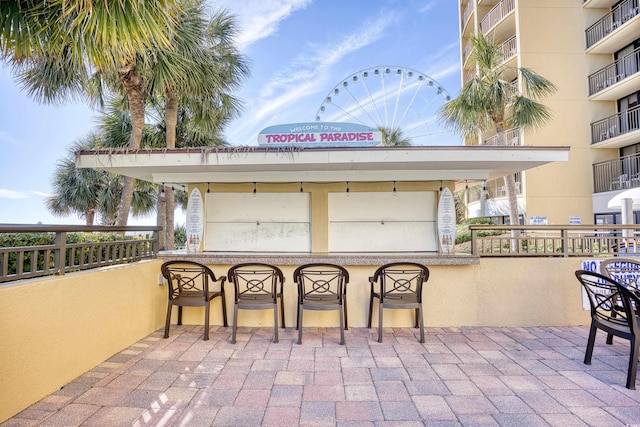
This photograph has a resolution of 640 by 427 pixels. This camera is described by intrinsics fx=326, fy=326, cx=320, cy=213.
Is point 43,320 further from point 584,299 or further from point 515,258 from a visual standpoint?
point 584,299

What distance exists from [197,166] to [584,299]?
5398 millimetres

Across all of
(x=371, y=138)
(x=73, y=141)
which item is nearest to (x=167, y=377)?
(x=371, y=138)

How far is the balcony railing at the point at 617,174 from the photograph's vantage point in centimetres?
1111

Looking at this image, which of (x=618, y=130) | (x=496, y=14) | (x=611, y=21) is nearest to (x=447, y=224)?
(x=618, y=130)

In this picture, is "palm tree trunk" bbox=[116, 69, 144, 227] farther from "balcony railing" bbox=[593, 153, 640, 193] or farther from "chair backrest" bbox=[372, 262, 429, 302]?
"balcony railing" bbox=[593, 153, 640, 193]

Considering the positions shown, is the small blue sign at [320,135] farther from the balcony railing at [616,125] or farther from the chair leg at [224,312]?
the balcony railing at [616,125]

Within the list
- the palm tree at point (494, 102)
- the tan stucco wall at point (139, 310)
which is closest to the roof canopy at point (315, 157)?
the tan stucco wall at point (139, 310)

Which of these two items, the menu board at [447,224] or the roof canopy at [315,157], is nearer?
the roof canopy at [315,157]

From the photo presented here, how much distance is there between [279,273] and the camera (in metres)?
3.62

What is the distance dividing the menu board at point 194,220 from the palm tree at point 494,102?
719cm

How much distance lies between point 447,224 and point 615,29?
1288 cm

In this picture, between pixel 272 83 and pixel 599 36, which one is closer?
pixel 599 36

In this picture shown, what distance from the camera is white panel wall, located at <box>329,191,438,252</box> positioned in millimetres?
5211

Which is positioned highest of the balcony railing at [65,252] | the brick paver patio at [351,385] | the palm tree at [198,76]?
the palm tree at [198,76]
